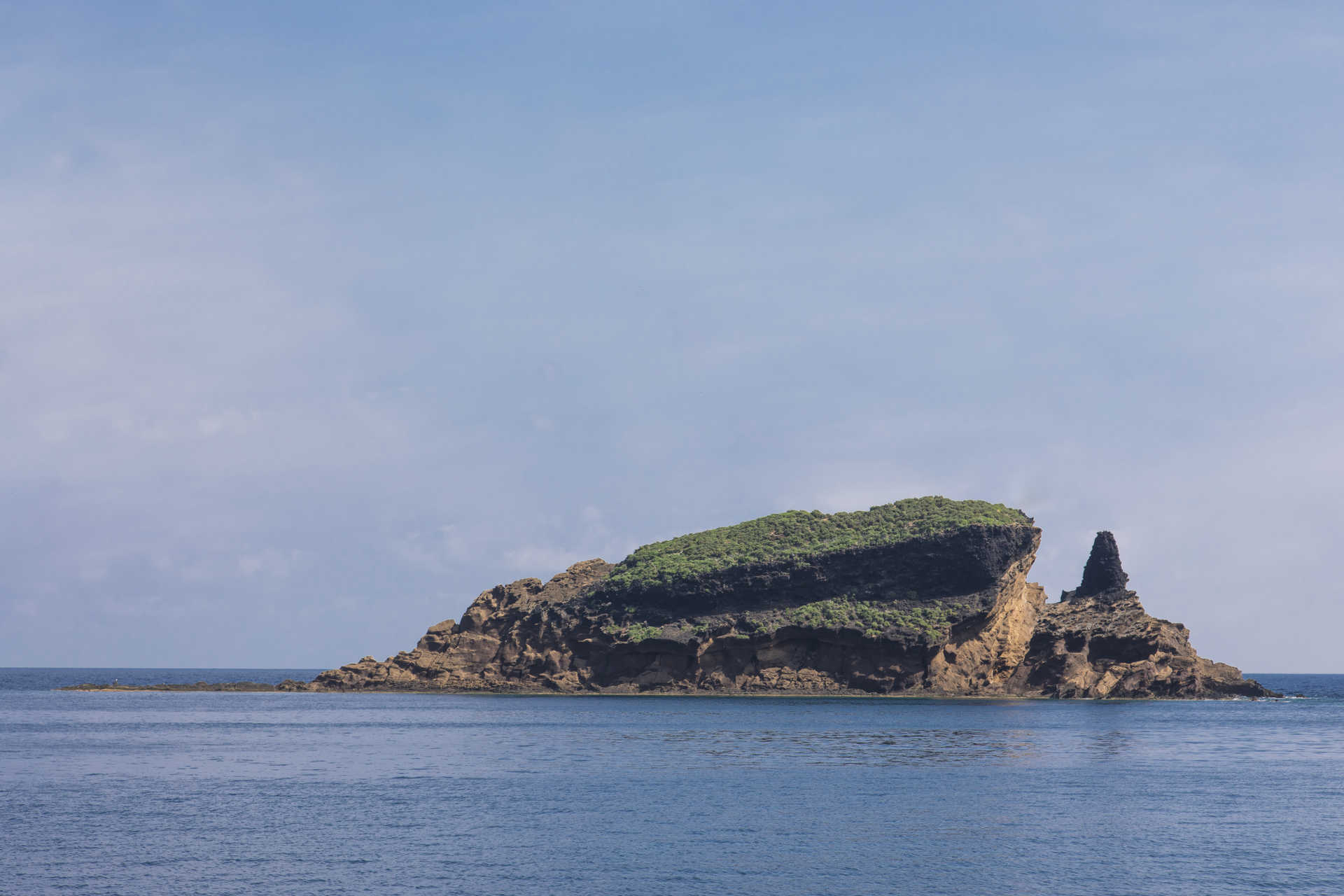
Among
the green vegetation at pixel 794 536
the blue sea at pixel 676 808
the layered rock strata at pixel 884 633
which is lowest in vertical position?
the blue sea at pixel 676 808

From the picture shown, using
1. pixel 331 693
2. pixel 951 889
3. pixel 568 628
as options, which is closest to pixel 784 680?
pixel 568 628

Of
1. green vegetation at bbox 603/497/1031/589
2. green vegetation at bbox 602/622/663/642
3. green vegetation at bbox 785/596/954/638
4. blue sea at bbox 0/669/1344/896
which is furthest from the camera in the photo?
green vegetation at bbox 603/497/1031/589


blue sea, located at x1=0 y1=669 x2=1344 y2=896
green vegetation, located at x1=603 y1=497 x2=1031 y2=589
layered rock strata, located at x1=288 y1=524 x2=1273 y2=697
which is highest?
green vegetation, located at x1=603 y1=497 x2=1031 y2=589

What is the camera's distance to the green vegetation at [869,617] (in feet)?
349

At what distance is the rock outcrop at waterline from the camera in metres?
108

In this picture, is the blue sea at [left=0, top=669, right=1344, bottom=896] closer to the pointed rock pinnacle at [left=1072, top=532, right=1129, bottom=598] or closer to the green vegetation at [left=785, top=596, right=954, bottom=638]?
the green vegetation at [left=785, top=596, right=954, bottom=638]

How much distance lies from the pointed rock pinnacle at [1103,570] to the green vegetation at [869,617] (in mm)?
19880

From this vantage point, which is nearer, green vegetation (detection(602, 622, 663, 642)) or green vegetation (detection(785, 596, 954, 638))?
green vegetation (detection(785, 596, 954, 638))

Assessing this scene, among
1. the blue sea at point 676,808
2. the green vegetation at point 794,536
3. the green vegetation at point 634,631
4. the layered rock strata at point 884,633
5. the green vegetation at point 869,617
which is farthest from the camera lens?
the green vegetation at point 794,536

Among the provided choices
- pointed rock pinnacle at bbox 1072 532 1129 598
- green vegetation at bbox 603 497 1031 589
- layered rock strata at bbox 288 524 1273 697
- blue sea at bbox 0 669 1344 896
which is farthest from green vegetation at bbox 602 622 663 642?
pointed rock pinnacle at bbox 1072 532 1129 598

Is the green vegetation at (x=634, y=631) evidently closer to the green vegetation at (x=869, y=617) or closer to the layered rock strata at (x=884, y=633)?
the layered rock strata at (x=884, y=633)

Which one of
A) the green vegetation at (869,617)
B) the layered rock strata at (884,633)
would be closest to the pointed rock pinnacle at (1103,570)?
the layered rock strata at (884,633)

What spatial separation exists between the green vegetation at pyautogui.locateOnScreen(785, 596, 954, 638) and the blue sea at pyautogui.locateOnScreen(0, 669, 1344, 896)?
27.6 metres

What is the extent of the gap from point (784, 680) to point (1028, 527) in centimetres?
2800
